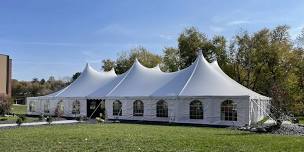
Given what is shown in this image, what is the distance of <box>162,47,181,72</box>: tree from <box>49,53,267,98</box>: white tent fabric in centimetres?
1896

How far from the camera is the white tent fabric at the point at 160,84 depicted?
81.0 ft

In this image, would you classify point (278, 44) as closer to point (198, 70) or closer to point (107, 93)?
point (198, 70)

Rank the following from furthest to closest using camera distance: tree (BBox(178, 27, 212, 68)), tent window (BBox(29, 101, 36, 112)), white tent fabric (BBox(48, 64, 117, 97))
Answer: tree (BBox(178, 27, 212, 68)), tent window (BBox(29, 101, 36, 112)), white tent fabric (BBox(48, 64, 117, 97))

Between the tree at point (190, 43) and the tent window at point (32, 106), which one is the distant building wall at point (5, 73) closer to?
the tent window at point (32, 106)

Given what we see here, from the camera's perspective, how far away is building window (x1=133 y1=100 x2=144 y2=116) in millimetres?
27234

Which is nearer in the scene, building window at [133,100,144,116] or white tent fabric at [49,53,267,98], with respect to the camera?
white tent fabric at [49,53,267,98]

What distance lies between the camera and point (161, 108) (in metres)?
26.2

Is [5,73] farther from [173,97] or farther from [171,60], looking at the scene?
[173,97]

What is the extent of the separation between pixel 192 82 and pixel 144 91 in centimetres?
358

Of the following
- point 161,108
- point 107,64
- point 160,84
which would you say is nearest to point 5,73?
point 107,64

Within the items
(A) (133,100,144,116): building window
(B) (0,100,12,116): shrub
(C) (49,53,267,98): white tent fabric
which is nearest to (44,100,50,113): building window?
(C) (49,53,267,98): white tent fabric

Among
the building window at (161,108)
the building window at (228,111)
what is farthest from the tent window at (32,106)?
the building window at (228,111)

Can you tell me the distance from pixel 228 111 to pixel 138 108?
21.8ft

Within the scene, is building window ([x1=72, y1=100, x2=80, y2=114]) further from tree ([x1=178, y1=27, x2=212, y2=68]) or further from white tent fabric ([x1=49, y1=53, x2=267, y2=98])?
tree ([x1=178, y1=27, x2=212, y2=68])
